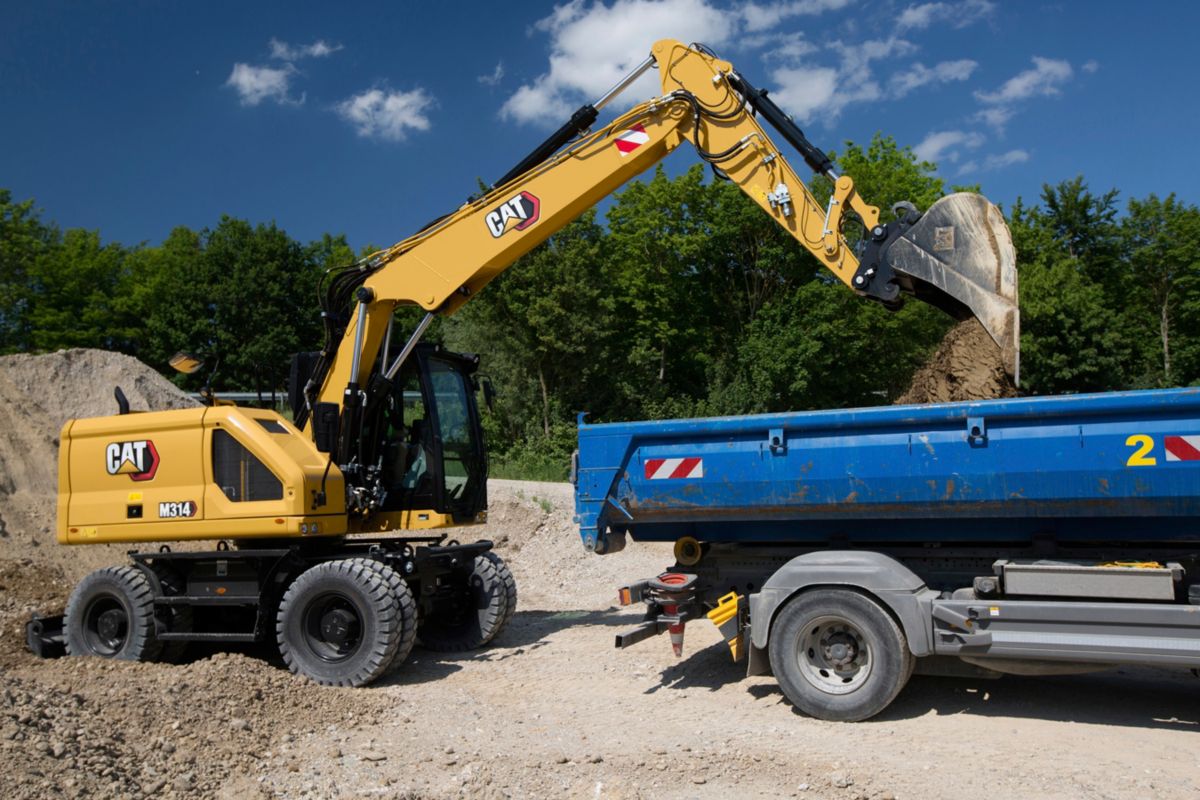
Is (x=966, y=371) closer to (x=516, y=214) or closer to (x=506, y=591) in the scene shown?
(x=516, y=214)

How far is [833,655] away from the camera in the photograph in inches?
251

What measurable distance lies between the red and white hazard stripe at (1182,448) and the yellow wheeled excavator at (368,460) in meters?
2.53

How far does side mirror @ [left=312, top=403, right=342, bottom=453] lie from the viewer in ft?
28.7

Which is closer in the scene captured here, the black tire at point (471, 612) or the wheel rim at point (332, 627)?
the wheel rim at point (332, 627)

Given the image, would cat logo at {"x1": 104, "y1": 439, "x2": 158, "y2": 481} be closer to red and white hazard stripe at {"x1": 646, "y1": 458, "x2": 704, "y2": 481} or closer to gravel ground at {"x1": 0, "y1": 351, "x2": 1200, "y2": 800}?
gravel ground at {"x1": 0, "y1": 351, "x2": 1200, "y2": 800}

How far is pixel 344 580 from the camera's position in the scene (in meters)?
7.90

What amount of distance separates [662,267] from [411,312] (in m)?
10.0

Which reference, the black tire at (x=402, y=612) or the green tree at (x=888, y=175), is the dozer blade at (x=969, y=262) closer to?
the black tire at (x=402, y=612)

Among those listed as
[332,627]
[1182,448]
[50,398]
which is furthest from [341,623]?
[50,398]

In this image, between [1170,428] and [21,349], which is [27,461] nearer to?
[1170,428]

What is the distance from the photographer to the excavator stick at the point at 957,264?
6.64m

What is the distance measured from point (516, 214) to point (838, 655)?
4.81 meters

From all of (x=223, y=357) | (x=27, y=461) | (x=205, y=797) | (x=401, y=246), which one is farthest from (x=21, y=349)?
(x=205, y=797)

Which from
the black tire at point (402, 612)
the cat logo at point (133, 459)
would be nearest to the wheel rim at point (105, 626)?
the cat logo at point (133, 459)
